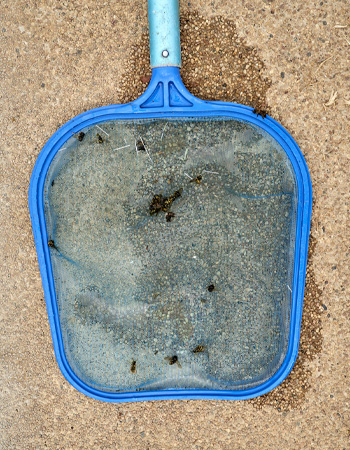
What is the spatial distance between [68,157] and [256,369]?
106 inches

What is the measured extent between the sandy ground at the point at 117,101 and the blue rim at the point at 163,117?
0.11 meters

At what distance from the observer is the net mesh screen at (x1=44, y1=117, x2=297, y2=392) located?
261 centimetres

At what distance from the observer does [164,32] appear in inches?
92.4

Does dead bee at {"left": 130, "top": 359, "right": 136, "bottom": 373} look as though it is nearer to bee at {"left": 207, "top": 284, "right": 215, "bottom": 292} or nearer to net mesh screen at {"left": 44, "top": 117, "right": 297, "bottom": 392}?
net mesh screen at {"left": 44, "top": 117, "right": 297, "bottom": 392}

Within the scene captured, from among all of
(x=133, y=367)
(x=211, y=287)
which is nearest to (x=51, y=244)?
(x=133, y=367)

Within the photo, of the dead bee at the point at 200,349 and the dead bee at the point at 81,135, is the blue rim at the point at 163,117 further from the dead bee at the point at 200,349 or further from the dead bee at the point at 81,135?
the dead bee at the point at 200,349

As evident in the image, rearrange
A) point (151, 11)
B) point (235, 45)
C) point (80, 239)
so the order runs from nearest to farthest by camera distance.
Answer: point (151, 11) → point (235, 45) → point (80, 239)

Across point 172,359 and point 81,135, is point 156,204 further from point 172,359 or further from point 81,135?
point 172,359

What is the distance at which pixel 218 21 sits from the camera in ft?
8.16

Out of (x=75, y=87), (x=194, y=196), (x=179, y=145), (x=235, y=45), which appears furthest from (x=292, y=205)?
(x=75, y=87)

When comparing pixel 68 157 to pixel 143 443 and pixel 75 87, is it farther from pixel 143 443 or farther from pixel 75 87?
pixel 143 443

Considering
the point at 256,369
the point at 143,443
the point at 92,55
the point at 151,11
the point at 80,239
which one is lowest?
the point at 143,443

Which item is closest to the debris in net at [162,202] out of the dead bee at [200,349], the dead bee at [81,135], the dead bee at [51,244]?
the dead bee at [81,135]

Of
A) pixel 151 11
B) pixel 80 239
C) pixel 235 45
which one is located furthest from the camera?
pixel 80 239
